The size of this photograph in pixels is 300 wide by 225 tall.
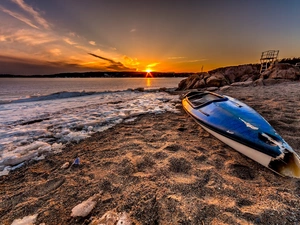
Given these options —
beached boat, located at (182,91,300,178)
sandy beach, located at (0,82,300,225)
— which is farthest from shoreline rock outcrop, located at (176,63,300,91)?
sandy beach, located at (0,82,300,225)

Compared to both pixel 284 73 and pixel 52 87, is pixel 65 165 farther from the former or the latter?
pixel 52 87

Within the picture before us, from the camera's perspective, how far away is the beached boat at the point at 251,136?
2.12 metres

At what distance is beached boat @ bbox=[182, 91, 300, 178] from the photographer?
2.12 meters

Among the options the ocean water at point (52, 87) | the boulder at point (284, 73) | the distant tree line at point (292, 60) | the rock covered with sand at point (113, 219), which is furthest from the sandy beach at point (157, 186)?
the distant tree line at point (292, 60)

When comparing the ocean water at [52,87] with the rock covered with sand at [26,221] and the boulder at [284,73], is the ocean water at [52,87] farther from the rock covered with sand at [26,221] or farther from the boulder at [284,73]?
the boulder at [284,73]

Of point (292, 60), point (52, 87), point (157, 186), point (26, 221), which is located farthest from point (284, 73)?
point (52, 87)

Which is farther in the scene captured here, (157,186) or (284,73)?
(284,73)

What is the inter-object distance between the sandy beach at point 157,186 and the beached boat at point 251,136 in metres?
0.14

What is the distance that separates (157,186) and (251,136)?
5.86 ft

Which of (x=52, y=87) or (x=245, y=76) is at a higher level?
(x=245, y=76)

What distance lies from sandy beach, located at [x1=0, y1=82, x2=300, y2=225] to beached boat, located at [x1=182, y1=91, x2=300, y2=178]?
0.46ft

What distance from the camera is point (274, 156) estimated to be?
7.02 ft

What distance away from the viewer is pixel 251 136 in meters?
2.54

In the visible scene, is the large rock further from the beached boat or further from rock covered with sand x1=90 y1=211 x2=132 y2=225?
rock covered with sand x1=90 y1=211 x2=132 y2=225
